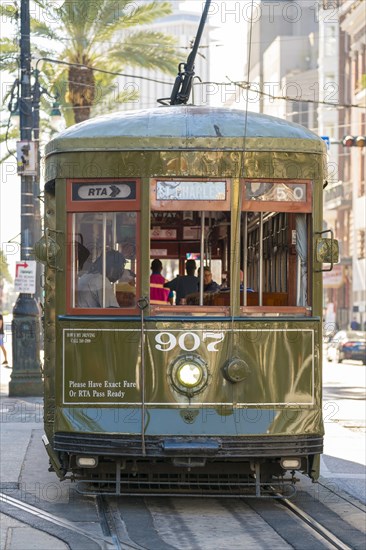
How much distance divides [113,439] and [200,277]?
5.01 ft

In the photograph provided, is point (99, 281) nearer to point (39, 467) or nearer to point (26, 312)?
point (39, 467)

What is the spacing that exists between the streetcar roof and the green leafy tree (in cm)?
2235

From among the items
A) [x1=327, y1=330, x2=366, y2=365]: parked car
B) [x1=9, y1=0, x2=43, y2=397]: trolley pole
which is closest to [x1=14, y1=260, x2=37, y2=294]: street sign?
[x1=9, y1=0, x2=43, y2=397]: trolley pole

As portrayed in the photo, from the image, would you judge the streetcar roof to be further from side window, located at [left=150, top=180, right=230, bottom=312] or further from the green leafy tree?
the green leafy tree

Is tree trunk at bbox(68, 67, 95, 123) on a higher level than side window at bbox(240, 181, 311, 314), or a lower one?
higher

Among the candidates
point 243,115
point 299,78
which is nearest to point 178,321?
point 243,115

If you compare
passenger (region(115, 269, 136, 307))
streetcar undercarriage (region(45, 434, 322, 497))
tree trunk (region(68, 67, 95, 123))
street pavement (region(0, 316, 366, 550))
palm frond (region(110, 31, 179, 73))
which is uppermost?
palm frond (region(110, 31, 179, 73))

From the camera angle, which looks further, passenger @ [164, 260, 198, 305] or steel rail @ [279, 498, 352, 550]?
passenger @ [164, 260, 198, 305]

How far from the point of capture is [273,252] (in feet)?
34.6

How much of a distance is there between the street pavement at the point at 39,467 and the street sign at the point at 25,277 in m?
2.72

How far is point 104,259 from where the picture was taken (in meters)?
10.4

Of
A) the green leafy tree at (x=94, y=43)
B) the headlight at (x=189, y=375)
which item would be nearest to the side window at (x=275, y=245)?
the headlight at (x=189, y=375)

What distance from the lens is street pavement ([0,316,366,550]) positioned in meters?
9.20

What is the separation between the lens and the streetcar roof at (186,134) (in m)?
10.4
